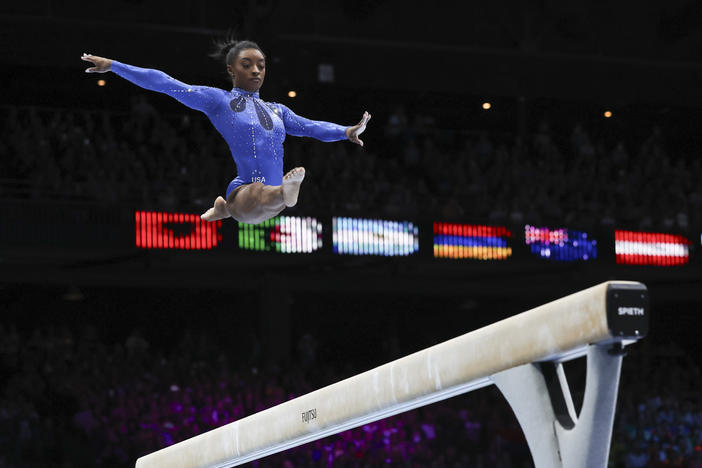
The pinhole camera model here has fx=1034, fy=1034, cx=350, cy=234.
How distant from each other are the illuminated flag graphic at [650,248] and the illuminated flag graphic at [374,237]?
152 inches

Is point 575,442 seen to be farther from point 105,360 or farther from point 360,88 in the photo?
point 360,88

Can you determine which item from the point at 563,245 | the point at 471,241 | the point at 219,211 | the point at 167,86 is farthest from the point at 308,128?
the point at 563,245

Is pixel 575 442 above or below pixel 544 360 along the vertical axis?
below

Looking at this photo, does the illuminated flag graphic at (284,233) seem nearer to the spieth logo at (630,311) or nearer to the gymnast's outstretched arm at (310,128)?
the gymnast's outstretched arm at (310,128)

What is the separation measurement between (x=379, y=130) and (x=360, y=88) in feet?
5.18

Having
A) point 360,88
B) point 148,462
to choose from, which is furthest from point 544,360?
point 360,88

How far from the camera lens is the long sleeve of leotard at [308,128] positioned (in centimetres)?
561

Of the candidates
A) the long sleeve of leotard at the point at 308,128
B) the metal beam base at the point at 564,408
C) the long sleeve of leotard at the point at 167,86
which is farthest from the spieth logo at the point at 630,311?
the long sleeve of leotard at the point at 167,86

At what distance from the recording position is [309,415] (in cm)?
525

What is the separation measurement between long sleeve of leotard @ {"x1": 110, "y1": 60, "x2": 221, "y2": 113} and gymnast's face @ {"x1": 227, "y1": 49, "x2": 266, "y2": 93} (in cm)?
13

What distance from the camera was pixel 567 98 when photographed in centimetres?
2059

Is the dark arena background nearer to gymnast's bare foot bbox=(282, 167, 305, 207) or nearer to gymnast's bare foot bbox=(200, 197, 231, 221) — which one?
gymnast's bare foot bbox=(200, 197, 231, 221)

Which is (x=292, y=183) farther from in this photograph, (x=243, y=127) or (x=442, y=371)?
(x=442, y=371)

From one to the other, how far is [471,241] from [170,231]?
5.21 meters
